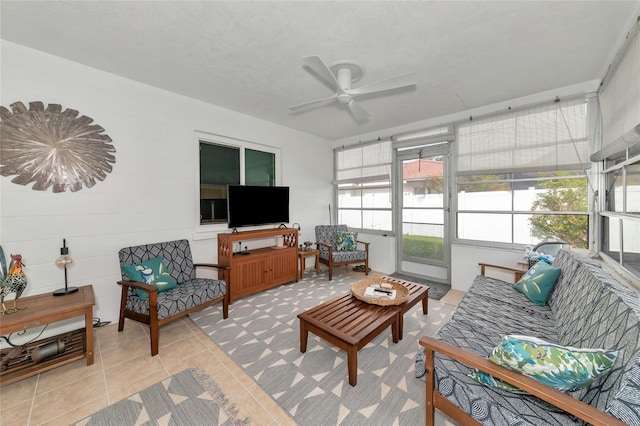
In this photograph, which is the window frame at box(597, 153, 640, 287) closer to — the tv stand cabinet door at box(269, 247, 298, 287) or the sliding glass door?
the sliding glass door

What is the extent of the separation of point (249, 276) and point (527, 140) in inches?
169

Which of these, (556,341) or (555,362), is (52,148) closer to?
(555,362)

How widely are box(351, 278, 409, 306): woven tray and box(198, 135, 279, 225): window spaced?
233 centimetres

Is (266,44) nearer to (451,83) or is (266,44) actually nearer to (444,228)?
(451,83)

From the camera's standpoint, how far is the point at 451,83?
297 cm

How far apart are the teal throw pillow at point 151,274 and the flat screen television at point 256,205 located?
3.46 feet

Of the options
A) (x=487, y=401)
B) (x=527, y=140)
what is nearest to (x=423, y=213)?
(x=527, y=140)

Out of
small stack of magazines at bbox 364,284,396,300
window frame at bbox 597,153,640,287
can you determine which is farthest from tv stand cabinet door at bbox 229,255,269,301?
window frame at bbox 597,153,640,287

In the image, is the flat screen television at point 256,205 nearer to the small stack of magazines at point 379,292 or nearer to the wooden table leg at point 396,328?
the small stack of magazines at point 379,292

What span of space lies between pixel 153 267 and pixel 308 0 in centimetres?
288

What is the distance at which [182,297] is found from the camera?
246cm

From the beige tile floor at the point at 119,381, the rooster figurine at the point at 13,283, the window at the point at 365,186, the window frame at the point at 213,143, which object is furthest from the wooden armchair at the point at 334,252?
the rooster figurine at the point at 13,283

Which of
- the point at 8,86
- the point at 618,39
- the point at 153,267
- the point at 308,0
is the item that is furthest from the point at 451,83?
the point at 8,86

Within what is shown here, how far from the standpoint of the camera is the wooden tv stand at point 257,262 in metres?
3.37
